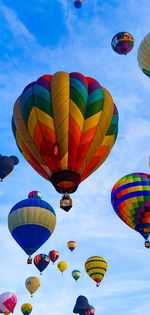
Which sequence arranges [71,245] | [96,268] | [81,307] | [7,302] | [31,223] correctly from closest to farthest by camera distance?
[31,223], [96,268], [81,307], [7,302], [71,245]

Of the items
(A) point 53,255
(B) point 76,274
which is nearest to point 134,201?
(A) point 53,255

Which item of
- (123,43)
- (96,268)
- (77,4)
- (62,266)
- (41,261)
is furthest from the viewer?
(62,266)

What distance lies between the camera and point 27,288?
110 feet

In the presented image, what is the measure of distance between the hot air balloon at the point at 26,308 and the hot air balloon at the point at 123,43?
21716 millimetres

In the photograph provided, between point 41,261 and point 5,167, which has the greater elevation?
point 5,167

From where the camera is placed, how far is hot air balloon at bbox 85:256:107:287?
3067 cm

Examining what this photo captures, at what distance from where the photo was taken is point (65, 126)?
55.2ft

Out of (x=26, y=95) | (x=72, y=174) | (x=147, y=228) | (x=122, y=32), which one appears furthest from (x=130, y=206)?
(x=122, y=32)

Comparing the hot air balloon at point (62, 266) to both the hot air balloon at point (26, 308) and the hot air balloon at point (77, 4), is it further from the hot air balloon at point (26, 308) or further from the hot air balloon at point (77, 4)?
the hot air balloon at point (77, 4)

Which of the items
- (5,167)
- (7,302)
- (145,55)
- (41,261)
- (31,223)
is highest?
(145,55)

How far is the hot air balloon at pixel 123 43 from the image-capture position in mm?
26000

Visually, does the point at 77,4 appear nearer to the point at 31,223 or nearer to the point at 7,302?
the point at 31,223

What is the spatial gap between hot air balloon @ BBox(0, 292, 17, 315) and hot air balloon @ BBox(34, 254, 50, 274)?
13.9 ft

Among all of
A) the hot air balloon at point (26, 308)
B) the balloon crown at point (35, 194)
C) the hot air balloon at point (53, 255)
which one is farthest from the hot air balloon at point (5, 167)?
the hot air balloon at point (26, 308)
